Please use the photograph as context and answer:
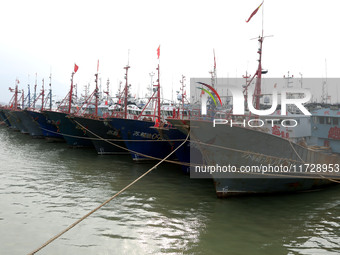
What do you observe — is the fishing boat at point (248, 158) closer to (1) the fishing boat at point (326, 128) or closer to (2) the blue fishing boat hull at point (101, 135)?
(1) the fishing boat at point (326, 128)

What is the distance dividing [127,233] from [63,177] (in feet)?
26.6

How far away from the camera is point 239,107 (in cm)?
1173

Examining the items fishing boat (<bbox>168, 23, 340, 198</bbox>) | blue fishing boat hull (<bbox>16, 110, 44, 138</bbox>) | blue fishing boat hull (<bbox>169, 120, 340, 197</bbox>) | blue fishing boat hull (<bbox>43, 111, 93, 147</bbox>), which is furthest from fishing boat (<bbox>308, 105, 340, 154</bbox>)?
blue fishing boat hull (<bbox>16, 110, 44, 138</bbox>)

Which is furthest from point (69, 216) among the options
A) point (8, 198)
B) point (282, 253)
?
point (282, 253)

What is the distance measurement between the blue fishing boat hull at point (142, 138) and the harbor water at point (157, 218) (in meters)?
3.59

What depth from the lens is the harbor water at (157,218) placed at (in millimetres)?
7836

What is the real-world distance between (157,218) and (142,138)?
9420 mm

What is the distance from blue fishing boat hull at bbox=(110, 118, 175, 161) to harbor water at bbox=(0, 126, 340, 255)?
359cm

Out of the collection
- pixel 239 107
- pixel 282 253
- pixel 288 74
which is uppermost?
pixel 288 74

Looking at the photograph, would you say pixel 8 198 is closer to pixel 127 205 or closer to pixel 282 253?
pixel 127 205

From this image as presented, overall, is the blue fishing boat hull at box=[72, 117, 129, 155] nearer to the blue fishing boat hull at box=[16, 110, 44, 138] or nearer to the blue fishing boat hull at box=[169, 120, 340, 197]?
the blue fishing boat hull at box=[169, 120, 340, 197]

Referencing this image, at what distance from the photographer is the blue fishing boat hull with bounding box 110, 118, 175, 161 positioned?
60.1 feet

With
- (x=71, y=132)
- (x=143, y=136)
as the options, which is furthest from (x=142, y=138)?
(x=71, y=132)

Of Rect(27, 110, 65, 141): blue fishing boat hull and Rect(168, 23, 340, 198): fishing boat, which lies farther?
Rect(27, 110, 65, 141): blue fishing boat hull
